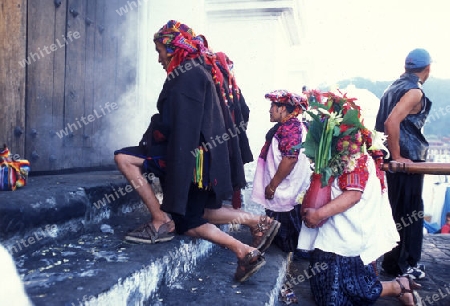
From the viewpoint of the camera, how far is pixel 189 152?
2520mm

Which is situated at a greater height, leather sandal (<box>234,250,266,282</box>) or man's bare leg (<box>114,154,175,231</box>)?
man's bare leg (<box>114,154,175,231</box>)

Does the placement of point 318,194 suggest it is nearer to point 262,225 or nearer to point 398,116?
point 262,225

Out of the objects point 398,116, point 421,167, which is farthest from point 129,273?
point 398,116

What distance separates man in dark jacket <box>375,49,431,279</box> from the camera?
11.4 ft

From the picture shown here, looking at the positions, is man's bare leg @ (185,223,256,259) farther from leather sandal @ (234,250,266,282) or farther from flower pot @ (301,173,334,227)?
flower pot @ (301,173,334,227)

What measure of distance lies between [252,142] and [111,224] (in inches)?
112

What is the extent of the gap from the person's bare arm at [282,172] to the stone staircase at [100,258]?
0.74m

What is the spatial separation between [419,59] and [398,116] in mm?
643

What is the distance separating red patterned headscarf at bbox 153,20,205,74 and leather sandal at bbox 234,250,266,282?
1439 mm

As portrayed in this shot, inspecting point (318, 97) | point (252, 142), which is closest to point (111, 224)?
point (318, 97)

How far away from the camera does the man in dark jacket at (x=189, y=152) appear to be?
8.27 feet

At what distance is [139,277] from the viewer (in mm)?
2027

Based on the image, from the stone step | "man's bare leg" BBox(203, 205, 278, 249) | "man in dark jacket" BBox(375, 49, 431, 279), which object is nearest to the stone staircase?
the stone step

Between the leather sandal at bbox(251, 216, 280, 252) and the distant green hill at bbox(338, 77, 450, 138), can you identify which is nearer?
the leather sandal at bbox(251, 216, 280, 252)
